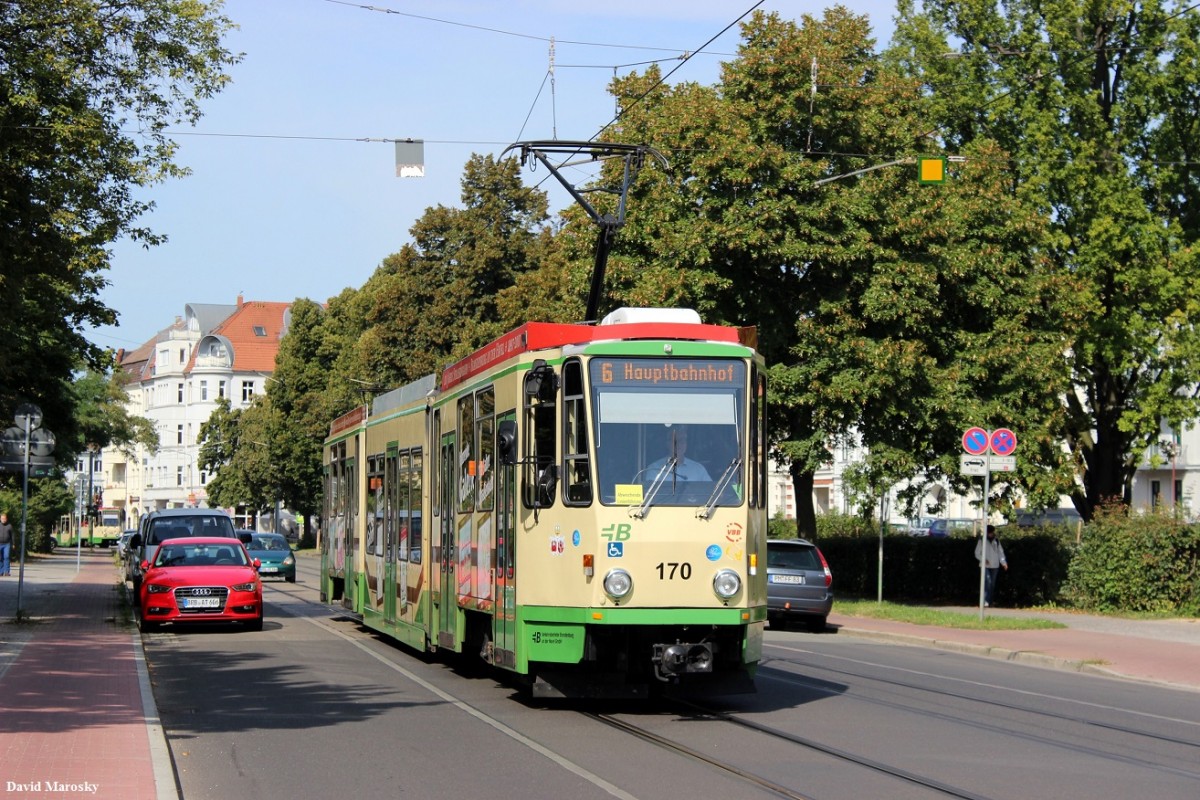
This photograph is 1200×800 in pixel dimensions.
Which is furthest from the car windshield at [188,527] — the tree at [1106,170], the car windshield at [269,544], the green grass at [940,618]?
the tree at [1106,170]

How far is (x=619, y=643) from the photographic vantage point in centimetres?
1324

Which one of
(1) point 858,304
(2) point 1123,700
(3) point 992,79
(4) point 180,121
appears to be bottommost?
(2) point 1123,700

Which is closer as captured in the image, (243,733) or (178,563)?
(243,733)

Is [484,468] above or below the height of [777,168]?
below

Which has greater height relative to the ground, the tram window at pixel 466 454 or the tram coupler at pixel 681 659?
the tram window at pixel 466 454

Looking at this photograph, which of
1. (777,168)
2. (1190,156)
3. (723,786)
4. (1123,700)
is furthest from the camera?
(1190,156)

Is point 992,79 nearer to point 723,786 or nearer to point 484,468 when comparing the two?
point 484,468

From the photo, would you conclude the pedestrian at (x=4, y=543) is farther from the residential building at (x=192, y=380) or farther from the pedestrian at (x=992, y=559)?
the residential building at (x=192, y=380)

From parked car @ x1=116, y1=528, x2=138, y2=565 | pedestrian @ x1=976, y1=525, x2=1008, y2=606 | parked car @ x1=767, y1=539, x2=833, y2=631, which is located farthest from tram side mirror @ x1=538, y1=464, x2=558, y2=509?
parked car @ x1=116, y1=528, x2=138, y2=565

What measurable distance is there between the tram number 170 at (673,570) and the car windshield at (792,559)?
13.3 m

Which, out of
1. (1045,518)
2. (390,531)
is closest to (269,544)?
(390,531)

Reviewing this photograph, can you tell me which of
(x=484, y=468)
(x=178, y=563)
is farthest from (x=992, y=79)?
(x=484, y=468)

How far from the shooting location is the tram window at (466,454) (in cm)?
1558

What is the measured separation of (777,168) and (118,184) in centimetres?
1334
